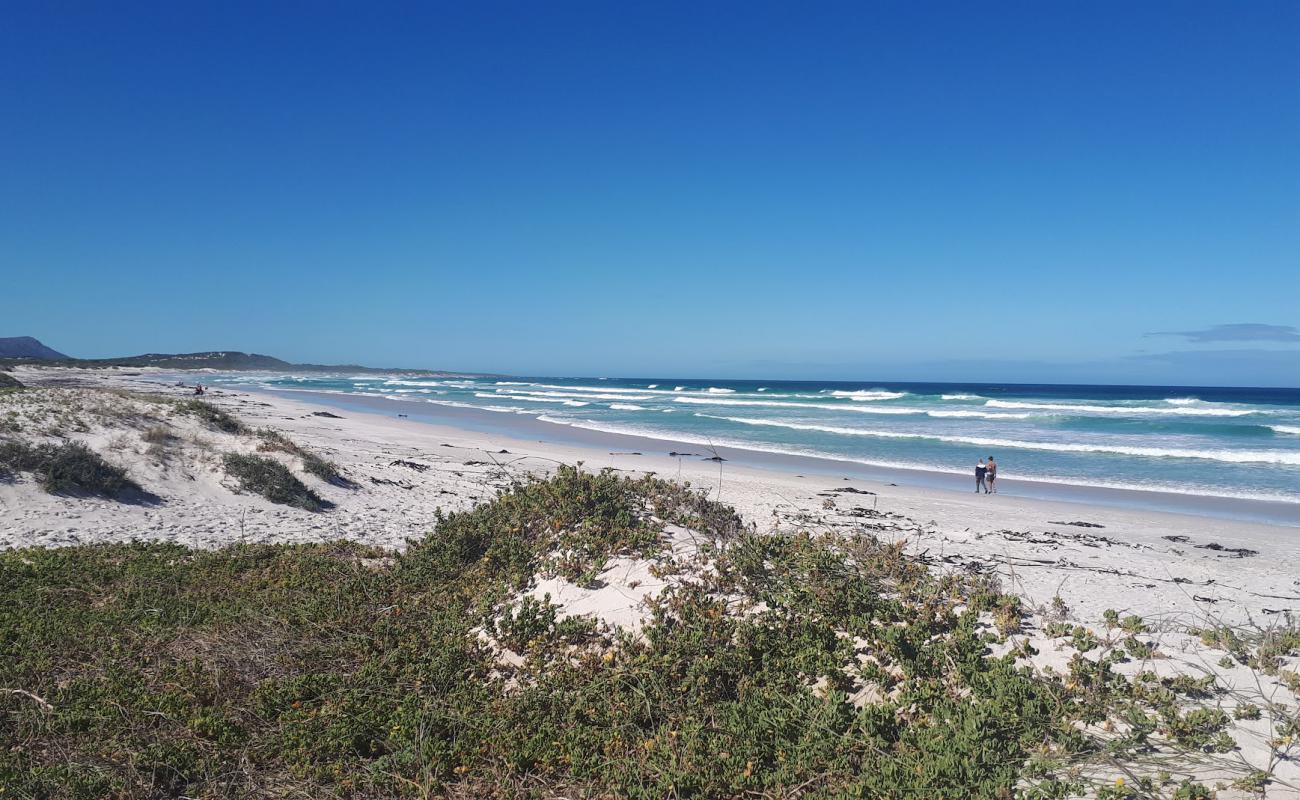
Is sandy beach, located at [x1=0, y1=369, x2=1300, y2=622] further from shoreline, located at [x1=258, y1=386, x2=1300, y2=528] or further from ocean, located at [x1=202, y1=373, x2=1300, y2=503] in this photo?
ocean, located at [x1=202, y1=373, x2=1300, y2=503]

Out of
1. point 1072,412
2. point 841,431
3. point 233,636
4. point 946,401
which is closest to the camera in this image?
point 233,636

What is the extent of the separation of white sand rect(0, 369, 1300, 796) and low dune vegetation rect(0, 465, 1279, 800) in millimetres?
449

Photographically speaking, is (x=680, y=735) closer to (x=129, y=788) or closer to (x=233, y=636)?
(x=129, y=788)

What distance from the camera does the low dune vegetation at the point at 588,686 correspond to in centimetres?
363

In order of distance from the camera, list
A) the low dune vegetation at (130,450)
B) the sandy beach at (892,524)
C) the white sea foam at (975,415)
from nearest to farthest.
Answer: the sandy beach at (892,524) < the low dune vegetation at (130,450) < the white sea foam at (975,415)

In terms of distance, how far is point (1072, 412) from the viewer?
44.0m

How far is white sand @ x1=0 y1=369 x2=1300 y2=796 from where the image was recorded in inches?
295

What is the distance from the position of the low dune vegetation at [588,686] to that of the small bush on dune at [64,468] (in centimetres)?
428

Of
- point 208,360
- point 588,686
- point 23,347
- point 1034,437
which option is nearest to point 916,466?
point 1034,437

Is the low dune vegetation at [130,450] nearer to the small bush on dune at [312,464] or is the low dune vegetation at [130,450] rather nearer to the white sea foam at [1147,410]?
the small bush on dune at [312,464]

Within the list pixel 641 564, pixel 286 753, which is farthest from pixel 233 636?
pixel 641 564

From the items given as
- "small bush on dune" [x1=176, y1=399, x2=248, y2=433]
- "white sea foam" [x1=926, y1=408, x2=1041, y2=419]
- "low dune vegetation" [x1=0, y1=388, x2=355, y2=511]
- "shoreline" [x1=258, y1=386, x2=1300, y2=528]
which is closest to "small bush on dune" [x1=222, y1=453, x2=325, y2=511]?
"low dune vegetation" [x1=0, y1=388, x2=355, y2=511]

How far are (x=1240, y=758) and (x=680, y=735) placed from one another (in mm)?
2860

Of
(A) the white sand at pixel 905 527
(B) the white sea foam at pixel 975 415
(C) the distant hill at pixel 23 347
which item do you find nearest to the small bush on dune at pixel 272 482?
(A) the white sand at pixel 905 527
